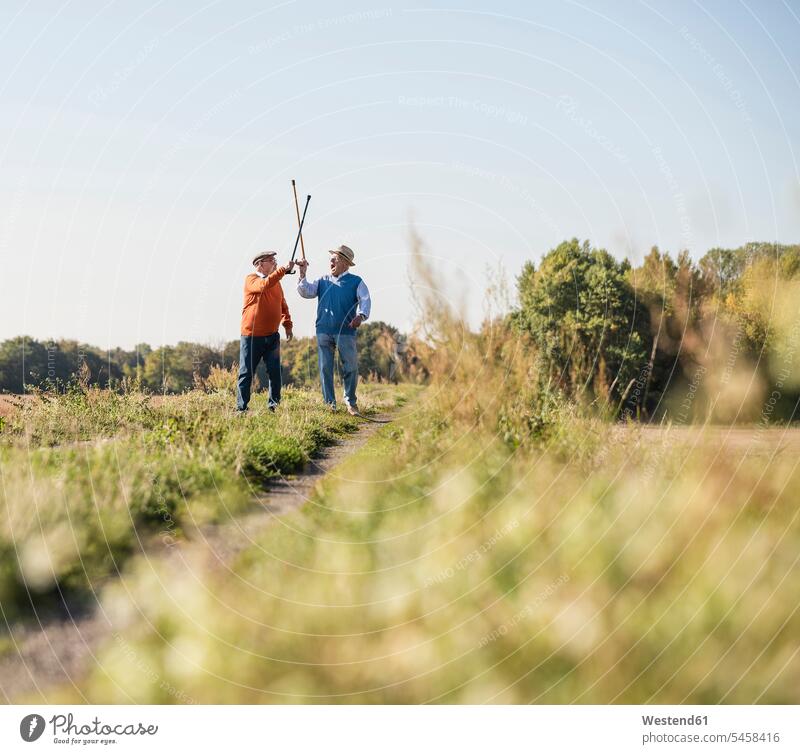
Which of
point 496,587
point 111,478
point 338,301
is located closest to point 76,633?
point 111,478

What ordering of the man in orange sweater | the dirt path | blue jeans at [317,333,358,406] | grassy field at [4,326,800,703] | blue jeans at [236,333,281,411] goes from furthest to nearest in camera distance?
blue jeans at [317,333,358,406], blue jeans at [236,333,281,411], the man in orange sweater, the dirt path, grassy field at [4,326,800,703]

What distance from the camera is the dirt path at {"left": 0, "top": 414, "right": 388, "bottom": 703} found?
3.96 m

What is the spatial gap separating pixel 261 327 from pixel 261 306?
1.13 ft

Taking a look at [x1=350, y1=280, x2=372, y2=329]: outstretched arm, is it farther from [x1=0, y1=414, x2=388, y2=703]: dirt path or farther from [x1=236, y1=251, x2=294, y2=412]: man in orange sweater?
[x1=0, y1=414, x2=388, y2=703]: dirt path

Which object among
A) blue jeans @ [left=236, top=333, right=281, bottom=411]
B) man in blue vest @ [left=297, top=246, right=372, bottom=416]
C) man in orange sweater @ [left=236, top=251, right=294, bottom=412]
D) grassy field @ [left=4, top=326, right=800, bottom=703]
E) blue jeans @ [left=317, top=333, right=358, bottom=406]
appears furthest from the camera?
blue jeans @ [left=317, top=333, right=358, bottom=406]

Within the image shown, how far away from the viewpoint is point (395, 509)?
5.45 m

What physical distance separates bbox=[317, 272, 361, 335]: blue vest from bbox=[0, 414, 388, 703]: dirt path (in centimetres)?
604

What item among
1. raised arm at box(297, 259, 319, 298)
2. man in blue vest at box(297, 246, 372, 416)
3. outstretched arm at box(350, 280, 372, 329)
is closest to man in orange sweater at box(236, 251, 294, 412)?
raised arm at box(297, 259, 319, 298)

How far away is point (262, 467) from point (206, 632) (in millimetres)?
2735

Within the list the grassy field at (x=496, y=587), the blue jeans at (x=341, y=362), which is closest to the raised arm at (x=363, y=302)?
the blue jeans at (x=341, y=362)

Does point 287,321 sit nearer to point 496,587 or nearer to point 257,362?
point 257,362

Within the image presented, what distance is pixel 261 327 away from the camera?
11.1 m

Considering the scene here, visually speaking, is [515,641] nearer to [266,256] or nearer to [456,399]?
[456,399]
